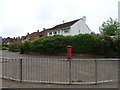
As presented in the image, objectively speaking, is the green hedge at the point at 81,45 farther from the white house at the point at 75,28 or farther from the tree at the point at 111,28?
the tree at the point at 111,28

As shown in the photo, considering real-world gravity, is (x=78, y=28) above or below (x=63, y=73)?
above

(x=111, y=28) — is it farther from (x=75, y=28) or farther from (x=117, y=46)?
(x=117, y=46)

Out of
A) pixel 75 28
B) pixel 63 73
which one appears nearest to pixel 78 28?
pixel 75 28

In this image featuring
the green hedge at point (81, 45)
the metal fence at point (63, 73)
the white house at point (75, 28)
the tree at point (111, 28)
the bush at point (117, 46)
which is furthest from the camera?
the tree at point (111, 28)

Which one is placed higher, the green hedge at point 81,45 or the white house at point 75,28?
the white house at point 75,28

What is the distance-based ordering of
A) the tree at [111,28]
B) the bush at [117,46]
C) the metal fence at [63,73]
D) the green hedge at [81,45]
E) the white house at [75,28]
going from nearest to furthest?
the metal fence at [63,73] < the bush at [117,46] < the green hedge at [81,45] < the white house at [75,28] < the tree at [111,28]

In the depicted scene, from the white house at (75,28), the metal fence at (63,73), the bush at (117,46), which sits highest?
the white house at (75,28)

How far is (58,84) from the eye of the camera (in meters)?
3.90

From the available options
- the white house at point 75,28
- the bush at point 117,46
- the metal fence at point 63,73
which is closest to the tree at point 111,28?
the white house at point 75,28

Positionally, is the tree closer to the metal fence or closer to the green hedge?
the green hedge

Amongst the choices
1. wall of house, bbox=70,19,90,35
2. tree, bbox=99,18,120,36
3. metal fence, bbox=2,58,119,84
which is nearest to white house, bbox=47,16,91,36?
wall of house, bbox=70,19,90,35

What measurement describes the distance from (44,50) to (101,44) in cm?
734

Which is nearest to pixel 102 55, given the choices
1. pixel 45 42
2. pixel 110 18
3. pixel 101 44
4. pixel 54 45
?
pixel 101 44

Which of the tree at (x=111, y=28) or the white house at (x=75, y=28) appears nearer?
the white house at (x=75, y=28)
